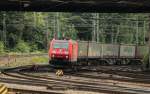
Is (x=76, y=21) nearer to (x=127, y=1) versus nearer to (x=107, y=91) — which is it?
(x=127, y=1)

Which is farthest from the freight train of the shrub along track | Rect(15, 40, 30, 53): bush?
Rect(15, 40, 30, 53): bush

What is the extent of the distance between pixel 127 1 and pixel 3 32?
49252 millimetres

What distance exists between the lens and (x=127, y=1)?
3103 centimetres

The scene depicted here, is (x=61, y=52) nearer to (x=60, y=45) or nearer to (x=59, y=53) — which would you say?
(x=59, y=53)

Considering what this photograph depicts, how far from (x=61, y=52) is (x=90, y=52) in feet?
38.5

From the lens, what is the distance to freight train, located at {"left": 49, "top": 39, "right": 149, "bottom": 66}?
35625 millimetres

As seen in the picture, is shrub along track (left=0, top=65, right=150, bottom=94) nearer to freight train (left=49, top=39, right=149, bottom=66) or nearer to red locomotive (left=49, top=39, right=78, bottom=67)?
red locomotive (left=49, top=39, right=78, bottom=67)

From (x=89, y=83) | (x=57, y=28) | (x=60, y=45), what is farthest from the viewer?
(x=57, y=28)

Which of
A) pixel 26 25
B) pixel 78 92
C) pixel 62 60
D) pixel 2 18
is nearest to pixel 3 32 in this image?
pixel 2 18

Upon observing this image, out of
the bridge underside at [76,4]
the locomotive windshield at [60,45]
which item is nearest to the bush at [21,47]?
the bridge underside at [76,4]

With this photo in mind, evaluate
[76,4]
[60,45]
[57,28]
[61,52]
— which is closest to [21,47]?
[57,28]

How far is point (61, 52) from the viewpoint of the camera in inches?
1411

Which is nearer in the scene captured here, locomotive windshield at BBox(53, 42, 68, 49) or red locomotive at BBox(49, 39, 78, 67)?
red locomotive at BBox(49, 39, 78, 67)

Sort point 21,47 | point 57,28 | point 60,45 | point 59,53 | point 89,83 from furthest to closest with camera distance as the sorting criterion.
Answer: point 57,28
point 21,47
point 60,45
point 59,53
point 89,83
